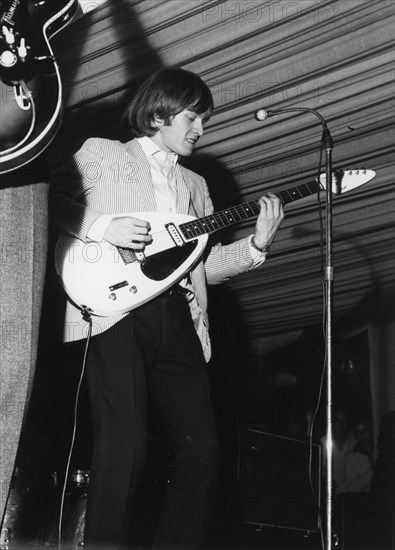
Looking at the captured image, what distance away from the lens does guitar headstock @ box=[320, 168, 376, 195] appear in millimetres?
2963

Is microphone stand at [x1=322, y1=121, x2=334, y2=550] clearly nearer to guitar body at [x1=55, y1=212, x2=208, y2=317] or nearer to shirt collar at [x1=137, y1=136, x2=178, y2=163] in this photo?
guitar body at [x1=55, y1=212, x2=208, y2=317]

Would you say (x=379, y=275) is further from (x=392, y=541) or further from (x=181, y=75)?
(x=181, y=75)

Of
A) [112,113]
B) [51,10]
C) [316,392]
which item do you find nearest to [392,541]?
[316,392]

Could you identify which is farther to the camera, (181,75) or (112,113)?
(112,113)

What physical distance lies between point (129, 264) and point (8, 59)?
111 centimetres

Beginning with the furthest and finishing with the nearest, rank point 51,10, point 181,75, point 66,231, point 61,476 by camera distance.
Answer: point 61,476, point 181,75, point 66,231, point 51,10

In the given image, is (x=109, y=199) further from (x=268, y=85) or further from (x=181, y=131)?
(x=268, y=85)

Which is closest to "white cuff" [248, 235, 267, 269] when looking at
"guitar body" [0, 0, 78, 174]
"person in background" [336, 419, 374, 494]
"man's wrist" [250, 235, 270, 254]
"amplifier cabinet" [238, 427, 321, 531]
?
"man's wrist" [250, 235, 270, 254]

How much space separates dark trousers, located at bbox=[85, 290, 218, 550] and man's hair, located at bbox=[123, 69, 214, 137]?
2.13ft

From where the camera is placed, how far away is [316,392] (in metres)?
5.81

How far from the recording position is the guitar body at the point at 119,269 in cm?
232

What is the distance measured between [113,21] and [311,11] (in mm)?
880

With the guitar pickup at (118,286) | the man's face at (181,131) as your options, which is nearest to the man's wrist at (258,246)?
the man's face at (181,131)

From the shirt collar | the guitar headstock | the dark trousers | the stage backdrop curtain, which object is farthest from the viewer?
the stage backdrop curtain
